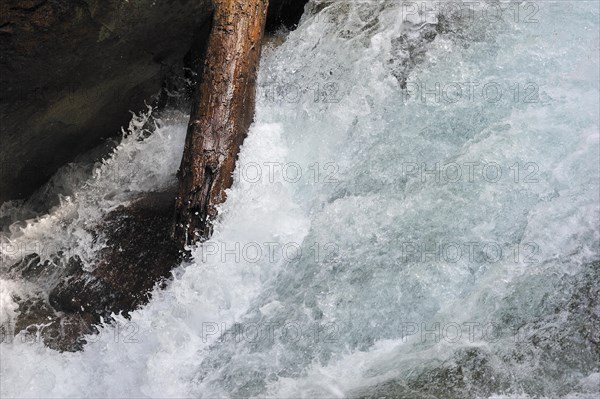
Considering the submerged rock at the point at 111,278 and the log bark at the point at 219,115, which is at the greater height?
the log bark at the point at 219,115

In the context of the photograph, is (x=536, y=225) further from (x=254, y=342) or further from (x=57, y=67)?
(x=57, y=67)

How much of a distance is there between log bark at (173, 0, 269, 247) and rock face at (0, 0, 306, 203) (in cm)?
39

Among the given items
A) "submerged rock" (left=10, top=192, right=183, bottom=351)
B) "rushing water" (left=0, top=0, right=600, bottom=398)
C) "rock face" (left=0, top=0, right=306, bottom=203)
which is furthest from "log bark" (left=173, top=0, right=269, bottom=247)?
"rock face" (left=0, top=0, right=306, bottom=203)

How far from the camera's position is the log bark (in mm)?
3961

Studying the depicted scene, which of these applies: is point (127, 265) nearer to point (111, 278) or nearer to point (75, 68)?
point (111, 278)

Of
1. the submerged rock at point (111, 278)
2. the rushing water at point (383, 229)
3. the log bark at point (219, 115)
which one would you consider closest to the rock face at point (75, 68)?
the rushing water at point (383, 229)

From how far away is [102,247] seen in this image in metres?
4.32

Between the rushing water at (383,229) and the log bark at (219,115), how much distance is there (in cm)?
13

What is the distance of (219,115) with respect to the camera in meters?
4.16

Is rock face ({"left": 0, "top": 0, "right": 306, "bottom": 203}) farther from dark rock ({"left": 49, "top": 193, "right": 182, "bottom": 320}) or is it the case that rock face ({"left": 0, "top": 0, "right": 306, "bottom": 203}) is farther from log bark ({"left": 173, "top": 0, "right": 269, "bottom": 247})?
dark rock ({"left": 49, "top": 193, "right": 182, "bottom": 320})

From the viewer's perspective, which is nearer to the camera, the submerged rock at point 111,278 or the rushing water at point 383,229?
the rushing water at point 383,229

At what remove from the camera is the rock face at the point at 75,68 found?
4.04m

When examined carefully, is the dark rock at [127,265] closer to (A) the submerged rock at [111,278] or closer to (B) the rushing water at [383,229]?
(A) the submerged rock at [111,278]

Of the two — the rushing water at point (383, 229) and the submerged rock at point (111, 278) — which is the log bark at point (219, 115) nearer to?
the rushing water at point (383, 229)
